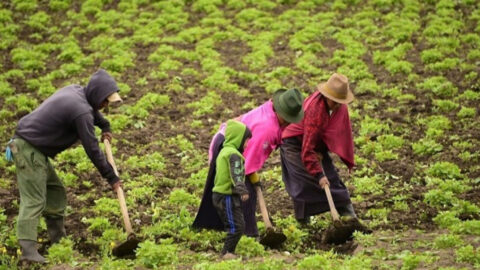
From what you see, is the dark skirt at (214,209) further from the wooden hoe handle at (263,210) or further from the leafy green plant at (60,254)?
the leafy green plant at (60,254)

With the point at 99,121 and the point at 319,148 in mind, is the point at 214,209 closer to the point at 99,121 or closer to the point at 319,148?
the point at 319,148

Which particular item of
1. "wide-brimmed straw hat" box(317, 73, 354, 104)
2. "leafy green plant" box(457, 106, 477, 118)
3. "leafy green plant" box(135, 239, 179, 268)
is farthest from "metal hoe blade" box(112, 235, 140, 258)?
"leafy green plant" box(457, 106, 477, 118)

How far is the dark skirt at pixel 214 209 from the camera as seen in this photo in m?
8.41

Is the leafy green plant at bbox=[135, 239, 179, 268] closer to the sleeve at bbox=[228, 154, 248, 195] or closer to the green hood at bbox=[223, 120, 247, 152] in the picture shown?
the sleeve at bbox=[228, 154, 248, 195]

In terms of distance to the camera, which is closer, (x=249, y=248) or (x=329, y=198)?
(x=249, y=248)

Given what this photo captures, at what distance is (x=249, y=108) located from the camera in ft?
48.5

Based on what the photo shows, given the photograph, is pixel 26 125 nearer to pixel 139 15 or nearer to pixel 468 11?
pixel 139 15

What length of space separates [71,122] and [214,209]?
2.25 metres

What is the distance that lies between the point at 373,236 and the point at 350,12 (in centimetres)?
1288

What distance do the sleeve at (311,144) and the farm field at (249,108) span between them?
3.32 feet

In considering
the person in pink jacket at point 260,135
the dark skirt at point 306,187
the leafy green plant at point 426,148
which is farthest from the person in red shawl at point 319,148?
the leafy green plant at point 426,148

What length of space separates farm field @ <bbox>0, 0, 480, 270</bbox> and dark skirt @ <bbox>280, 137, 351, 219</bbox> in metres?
0.41

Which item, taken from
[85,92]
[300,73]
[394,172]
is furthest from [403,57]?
[85,92]

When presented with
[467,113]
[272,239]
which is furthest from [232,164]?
[467,113]
